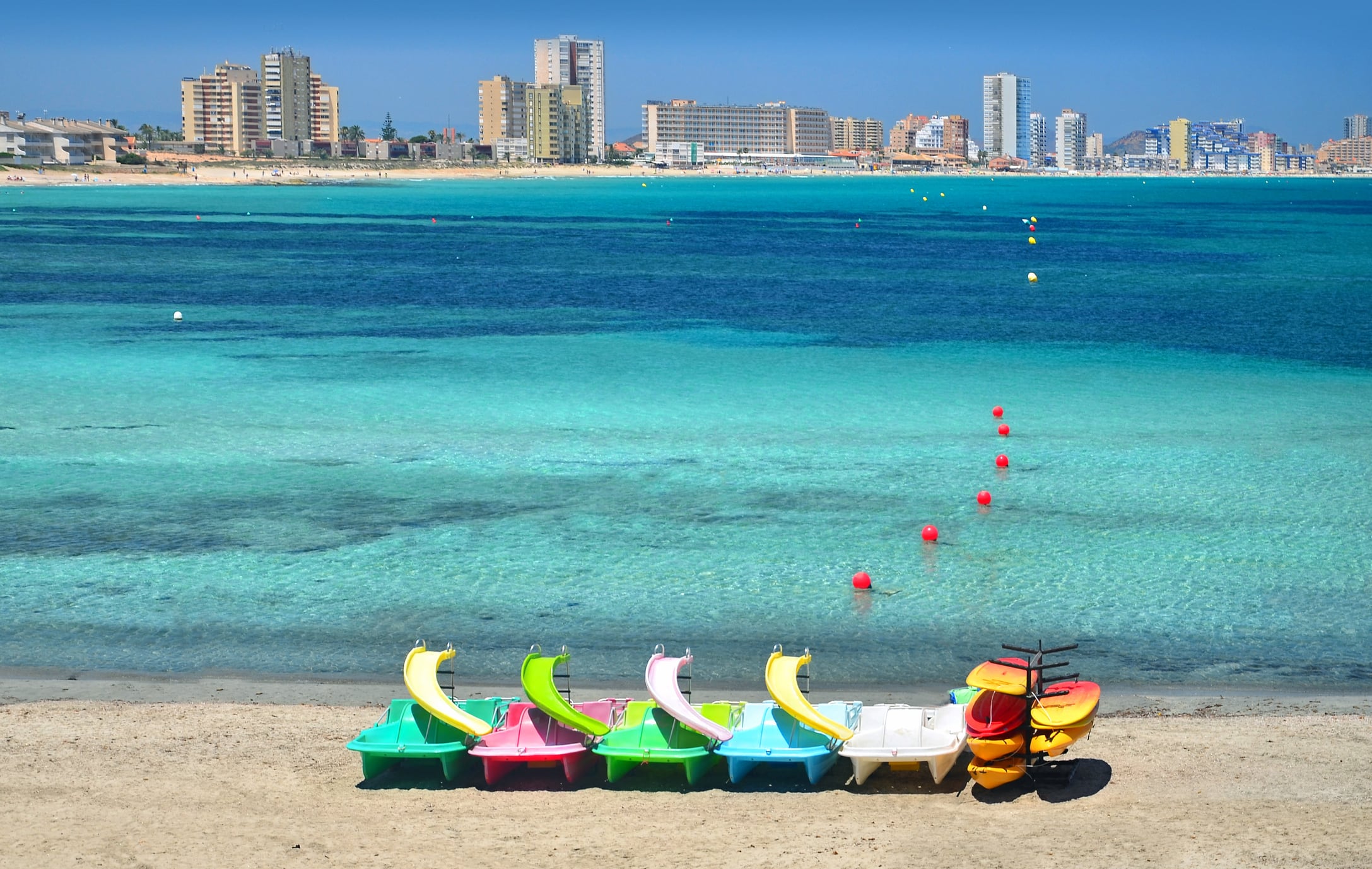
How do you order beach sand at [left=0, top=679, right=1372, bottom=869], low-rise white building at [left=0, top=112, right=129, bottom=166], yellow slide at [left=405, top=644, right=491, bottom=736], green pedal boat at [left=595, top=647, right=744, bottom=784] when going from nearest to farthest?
beach sand at [left=0, top=679, right=1372, bottom=869], green pedal boat at [left=595, top=647, right=744, bottom=784], yellow slide at [left=405, top=644, right=491, bottom=736], low-rise white building at [left=0, top=112, right=129, bottom=166]

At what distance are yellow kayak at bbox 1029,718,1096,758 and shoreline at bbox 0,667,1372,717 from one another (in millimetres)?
2169

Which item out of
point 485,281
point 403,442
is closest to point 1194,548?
point 403,442

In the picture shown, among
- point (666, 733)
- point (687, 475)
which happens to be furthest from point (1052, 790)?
point (687, 475)

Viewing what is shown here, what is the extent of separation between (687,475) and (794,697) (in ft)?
37.5

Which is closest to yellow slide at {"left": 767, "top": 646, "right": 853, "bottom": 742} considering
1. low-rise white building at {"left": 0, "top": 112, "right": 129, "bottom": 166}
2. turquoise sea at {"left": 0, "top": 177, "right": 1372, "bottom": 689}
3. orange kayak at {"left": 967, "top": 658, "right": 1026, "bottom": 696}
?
orange kayak at {"left": 967, "top": 658, "right": 1026, "bottom": 696}

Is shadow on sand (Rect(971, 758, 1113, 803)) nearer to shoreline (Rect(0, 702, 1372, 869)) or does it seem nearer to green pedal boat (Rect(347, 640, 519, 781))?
shoreline (Rect(0, 702, 1372, 869))

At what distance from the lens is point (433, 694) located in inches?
428

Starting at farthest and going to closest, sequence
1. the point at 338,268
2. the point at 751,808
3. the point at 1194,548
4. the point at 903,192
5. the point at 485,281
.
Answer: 1. the point at 903,192
2. the point at 338,268
3. the point at 485,281
4. the point at 1194,548
5. the point at 751,808

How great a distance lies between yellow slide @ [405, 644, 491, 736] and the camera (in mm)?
10633

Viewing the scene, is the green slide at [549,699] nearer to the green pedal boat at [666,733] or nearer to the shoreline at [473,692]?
the green pedal boat at [666,733]

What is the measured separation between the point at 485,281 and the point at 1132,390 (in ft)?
98.4

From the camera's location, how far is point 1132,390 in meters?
30.1

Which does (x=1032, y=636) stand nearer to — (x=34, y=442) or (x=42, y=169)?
(x=34, y=442)

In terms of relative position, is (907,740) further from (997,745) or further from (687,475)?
(687,475)
